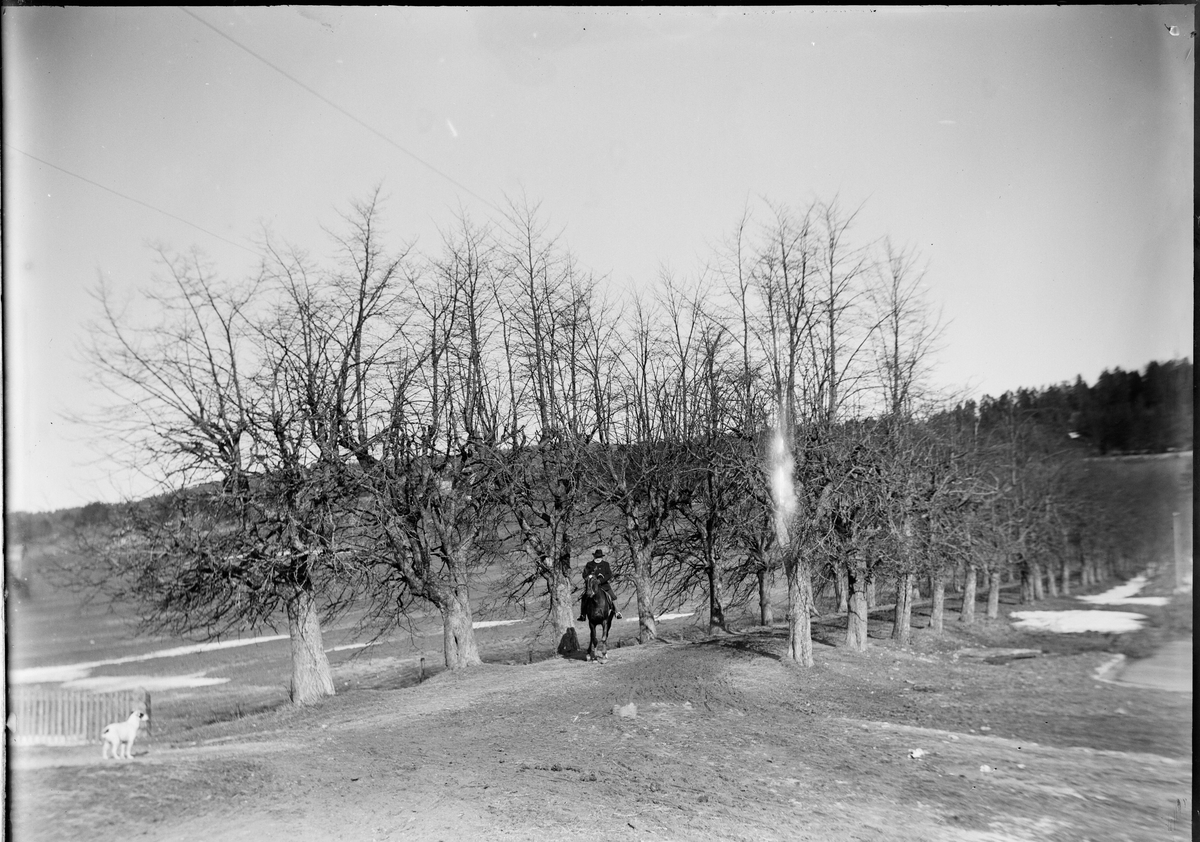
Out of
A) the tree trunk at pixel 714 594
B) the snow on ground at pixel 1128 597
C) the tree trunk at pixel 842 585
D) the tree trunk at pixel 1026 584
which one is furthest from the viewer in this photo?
the tree trunk at pixel 714 594

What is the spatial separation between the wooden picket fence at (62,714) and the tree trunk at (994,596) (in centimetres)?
1046

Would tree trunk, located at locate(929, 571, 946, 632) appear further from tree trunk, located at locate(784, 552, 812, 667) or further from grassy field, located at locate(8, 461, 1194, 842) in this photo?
tree trunk, located at locate(784, 552, 812, 667)

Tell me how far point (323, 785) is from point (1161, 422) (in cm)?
800

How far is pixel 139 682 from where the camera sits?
10.2m

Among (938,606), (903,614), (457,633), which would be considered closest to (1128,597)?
(938,606)

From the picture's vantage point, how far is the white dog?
6945 mm

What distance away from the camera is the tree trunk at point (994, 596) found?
391 inches

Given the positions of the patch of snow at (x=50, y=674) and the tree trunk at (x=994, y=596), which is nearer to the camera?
the patch of snow at (x=50, y=674)

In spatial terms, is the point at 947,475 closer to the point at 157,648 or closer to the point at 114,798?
the point at 114,798

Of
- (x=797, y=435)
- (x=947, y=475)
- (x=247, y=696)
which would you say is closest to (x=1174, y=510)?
(x=947, y=475)

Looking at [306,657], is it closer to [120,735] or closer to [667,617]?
[120,735]

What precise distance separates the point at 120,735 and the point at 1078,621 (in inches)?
387

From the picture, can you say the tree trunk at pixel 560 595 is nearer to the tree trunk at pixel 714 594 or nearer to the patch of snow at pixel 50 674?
the tree trunk at pixel 714 594

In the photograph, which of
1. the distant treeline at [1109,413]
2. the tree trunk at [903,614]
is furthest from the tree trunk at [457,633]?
the tree trunk at [903,614]
